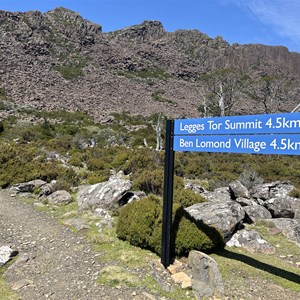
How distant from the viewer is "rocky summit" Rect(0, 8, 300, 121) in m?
49.8

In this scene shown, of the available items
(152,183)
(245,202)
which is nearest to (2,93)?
(152,183)

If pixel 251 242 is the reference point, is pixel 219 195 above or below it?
above

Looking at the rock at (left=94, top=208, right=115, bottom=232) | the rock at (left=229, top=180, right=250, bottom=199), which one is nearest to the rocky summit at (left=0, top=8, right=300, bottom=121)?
the rock at (left=229, top=180, right=250, bottom=199)

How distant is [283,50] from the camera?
134 m

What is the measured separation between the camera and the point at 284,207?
9.55m

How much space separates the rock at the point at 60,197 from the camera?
962cm

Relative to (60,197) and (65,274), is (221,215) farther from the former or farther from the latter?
(60,197)

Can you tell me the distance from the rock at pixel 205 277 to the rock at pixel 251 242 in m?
1.89

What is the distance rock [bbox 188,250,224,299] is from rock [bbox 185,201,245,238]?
183 centimetres

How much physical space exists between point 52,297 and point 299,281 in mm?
3810

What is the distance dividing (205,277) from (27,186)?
7662 mm

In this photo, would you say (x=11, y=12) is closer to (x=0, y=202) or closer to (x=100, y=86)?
(x=100, y=86)

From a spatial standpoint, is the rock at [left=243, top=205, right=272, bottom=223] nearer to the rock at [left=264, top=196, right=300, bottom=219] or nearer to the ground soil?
the rock at [left=264, top=196, right=300, bottom=219]

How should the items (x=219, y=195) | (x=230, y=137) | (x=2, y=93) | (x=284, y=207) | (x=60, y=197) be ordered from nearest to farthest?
(x=230, y=137)
(x=284, y=207)
(x=60, y=197)
(x=219, y=195)
(x=2, y=93)
